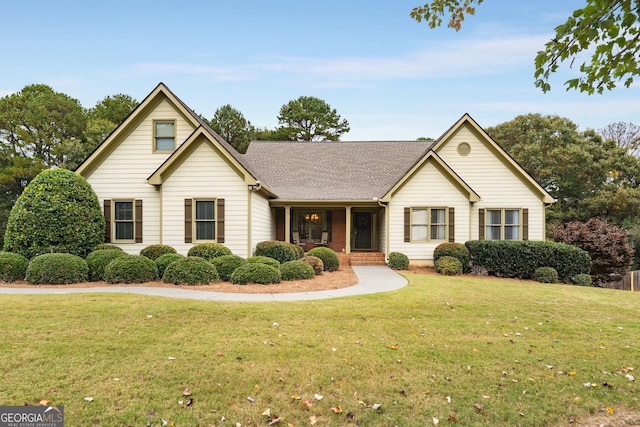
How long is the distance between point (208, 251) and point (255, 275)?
10.2ft

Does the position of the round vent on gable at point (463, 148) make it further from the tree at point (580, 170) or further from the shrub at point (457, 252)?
the tree at point (580, 170)

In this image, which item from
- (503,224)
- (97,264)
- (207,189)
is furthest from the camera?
(503,224)

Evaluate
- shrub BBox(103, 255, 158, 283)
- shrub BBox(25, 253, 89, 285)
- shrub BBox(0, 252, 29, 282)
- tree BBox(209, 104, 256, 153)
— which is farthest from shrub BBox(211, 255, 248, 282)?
tree BBox(209, 104, 256, 153)

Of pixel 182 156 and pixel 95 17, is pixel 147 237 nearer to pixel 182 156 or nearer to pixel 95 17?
pixel 182 156

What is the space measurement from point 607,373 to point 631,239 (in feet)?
81.3

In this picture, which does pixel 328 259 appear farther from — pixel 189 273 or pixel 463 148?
pixel 463 148

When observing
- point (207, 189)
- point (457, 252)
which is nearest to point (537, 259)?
point (457, 252)

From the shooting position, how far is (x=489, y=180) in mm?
16516

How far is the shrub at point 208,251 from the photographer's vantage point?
12.4m

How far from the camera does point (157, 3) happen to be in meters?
12.4

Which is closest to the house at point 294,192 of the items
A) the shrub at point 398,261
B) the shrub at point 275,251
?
the shrub at point 275,251

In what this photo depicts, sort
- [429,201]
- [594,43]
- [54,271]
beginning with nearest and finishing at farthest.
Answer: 1. [594,43]
2. [54,271]
3. [429,201]

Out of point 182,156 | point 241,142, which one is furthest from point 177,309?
point 241,142

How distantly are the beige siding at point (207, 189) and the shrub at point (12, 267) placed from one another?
4.41 m
